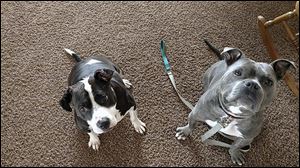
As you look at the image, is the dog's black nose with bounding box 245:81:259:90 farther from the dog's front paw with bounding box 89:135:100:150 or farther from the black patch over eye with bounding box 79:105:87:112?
the dog's front paw with bounding box 89:135:100:150

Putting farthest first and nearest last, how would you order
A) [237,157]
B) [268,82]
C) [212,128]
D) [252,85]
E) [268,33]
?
[268,33]
[237,157]
[212,128]
[268,82]
[252,85]

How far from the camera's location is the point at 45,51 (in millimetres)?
2604

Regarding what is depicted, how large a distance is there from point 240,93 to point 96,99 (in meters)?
0.66

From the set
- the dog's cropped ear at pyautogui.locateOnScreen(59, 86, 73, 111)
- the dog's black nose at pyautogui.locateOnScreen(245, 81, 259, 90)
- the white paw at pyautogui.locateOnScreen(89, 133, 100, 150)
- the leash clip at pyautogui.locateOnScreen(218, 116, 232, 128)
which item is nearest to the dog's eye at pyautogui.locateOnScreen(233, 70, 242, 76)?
the dog's black nose at pyautogui.locateOnScreen(245, 81, 259, 90)

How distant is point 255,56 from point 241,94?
1033 millimetres

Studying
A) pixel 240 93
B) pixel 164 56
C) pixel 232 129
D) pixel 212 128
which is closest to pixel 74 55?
pixel 164 56

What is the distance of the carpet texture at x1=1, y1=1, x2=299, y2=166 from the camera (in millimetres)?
2248

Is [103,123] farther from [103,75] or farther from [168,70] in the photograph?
[168,70]

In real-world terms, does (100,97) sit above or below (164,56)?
above

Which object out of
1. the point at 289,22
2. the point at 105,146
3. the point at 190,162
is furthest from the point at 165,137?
the point at 289,22

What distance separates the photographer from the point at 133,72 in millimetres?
2494

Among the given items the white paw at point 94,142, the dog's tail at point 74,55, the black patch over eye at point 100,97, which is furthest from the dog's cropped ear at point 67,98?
the dog's tail at point 74,55

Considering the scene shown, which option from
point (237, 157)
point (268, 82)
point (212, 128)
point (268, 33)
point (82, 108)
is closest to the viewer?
point (268, 82)

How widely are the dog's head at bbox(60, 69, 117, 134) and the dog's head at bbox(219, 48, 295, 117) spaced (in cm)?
53
